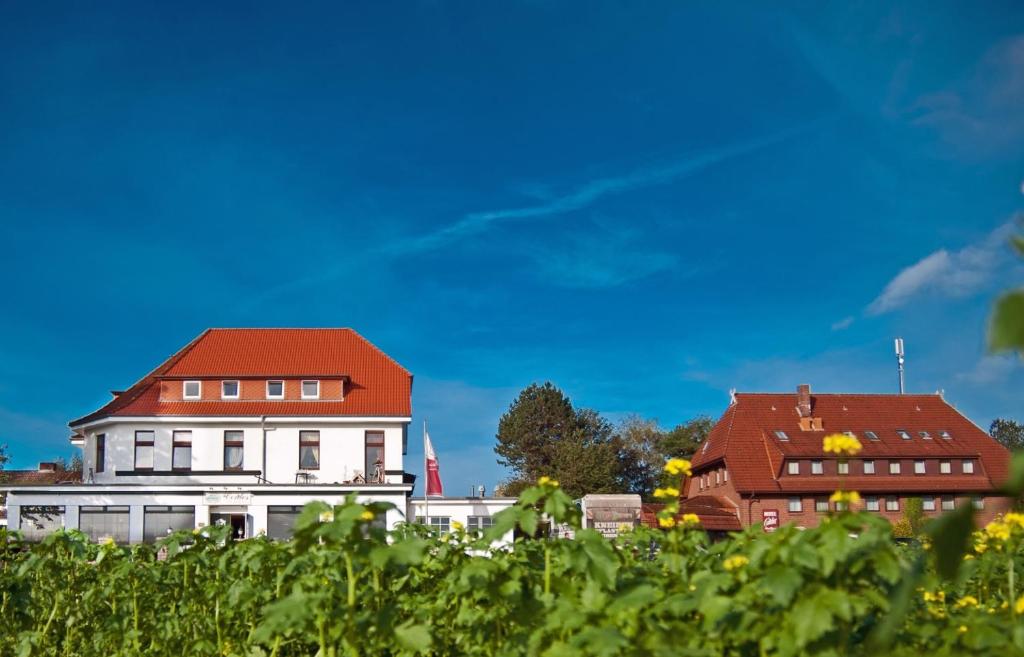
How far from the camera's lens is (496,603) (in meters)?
3.83

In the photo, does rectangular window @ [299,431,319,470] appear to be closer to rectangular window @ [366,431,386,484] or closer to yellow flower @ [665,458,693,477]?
rectangular window @ [366,431,386,484]

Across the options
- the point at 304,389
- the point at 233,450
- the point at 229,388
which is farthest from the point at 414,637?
the point at 229,388

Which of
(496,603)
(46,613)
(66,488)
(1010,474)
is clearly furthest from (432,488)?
(1010,474)

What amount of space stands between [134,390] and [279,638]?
38.7 meters

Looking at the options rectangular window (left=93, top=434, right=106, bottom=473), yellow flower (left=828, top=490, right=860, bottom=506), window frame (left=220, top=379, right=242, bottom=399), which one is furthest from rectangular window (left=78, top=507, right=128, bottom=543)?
yellow flower (left=828, top=490, right=860, bottom=506)

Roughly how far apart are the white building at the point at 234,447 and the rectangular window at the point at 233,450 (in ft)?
0.13

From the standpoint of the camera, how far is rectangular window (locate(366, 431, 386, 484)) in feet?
125

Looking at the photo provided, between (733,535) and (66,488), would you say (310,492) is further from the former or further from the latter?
(733,535)

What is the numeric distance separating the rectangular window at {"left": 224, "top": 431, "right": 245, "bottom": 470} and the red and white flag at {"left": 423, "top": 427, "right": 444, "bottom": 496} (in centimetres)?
783

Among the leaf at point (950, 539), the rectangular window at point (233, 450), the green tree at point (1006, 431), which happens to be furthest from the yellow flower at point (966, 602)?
the green tree at point (1006, 431)

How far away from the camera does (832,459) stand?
45719 mm

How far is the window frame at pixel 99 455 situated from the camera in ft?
127

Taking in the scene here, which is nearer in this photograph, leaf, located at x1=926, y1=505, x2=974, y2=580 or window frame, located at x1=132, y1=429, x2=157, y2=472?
leaf, located at x1=926, y1=505, x2=974, y2=580

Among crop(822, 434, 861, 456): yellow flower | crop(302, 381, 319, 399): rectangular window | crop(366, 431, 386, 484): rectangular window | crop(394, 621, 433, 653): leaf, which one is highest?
crop(302, 381, 319, 399): rectangular window
